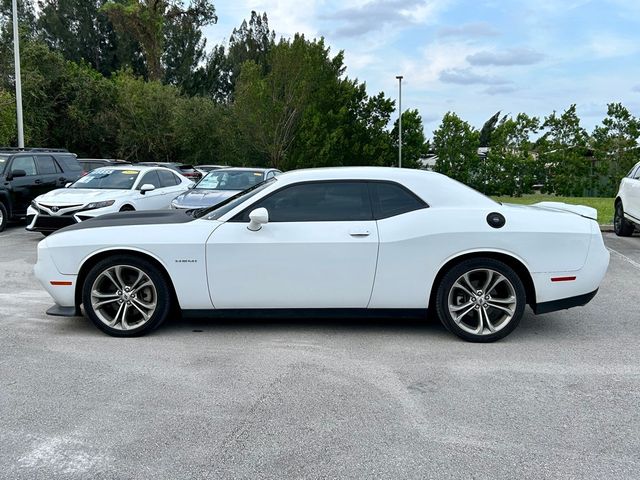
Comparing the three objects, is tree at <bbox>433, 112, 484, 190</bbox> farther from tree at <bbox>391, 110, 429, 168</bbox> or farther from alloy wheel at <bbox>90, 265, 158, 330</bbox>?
alloy wheel at <bbox>90, 265, 158, 330</bbox>

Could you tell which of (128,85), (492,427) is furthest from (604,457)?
(128,85)

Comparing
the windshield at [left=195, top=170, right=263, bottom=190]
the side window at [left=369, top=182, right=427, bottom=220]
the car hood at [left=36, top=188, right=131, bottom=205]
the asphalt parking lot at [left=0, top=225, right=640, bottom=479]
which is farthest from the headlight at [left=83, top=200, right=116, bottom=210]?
the side window at [left=369, top=182, right=427, bottom=220]

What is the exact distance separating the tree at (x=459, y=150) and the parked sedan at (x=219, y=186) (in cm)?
1996

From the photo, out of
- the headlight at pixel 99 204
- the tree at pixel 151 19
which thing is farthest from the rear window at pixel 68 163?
the tree at pixel 151 19

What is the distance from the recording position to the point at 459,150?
32.3 metres

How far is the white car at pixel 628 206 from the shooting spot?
39.3 ft

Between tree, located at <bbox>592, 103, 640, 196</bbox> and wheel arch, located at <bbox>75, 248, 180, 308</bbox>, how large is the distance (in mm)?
28543

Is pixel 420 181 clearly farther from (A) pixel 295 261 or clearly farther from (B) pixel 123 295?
(B) pixel 123 295

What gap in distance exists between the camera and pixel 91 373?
4590mm

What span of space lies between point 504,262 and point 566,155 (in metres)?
27.0

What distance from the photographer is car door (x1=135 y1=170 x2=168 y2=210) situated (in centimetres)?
1211

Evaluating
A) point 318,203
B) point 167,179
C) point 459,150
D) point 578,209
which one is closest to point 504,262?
point 578,209

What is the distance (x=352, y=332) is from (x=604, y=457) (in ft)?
8.78

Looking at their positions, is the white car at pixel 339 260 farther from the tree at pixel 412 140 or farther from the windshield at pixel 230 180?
the tree at pixel 412 140
